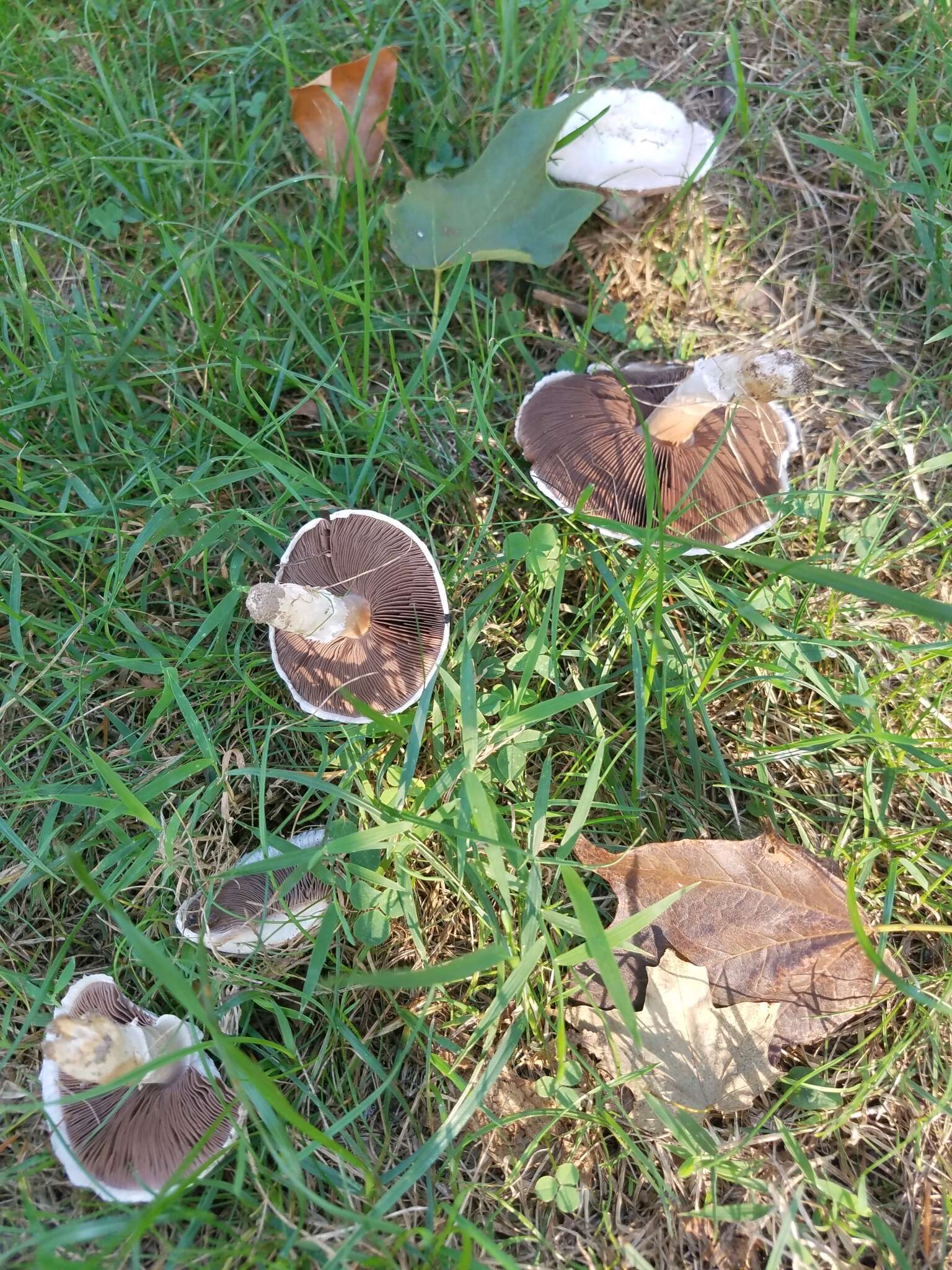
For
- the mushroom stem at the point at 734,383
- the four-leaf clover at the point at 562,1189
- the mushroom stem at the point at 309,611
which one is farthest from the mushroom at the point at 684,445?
the four-leaf clover at the point at 562,1189

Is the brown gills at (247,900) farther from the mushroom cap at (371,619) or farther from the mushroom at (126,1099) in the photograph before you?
the mushroom cap at (371,619)

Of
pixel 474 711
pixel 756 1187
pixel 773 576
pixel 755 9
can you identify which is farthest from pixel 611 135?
pixel 756 1187

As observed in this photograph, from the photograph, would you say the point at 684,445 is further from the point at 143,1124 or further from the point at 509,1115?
the point at 143,1124

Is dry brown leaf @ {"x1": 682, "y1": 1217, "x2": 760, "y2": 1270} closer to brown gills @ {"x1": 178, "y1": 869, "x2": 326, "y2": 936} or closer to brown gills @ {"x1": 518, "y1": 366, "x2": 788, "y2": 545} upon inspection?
brown gills @ {"x1": 178, "y1": 869, "x2": 326, "y2": 936}

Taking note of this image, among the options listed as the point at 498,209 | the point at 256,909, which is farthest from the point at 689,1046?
the point at 498,209

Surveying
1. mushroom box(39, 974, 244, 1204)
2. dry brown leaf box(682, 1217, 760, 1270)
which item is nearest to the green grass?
dry brown leaf box(682, 1217, 760, 1270)

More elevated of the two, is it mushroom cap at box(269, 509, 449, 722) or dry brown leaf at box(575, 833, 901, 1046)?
mushroom cap at box(269, 509, 449, 722)
